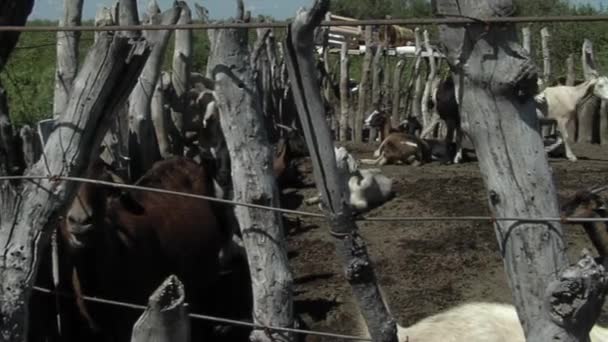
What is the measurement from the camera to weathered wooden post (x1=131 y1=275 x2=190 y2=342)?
3756mm

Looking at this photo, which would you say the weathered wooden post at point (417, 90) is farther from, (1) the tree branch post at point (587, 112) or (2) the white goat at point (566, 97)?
(1) the tree branch post at point (587, 112)

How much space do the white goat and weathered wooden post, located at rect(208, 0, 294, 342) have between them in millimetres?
14406

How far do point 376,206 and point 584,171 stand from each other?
3.32m

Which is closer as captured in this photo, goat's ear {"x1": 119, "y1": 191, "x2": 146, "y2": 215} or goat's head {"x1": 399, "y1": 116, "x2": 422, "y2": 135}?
goat's ear {"x1": 119, "y1": 191, "x2": 146, "y2": 215}

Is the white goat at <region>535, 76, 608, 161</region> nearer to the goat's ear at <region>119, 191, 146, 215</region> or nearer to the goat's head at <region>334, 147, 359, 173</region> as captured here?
the goat's head at <region>334, 147, 359, 173</region>

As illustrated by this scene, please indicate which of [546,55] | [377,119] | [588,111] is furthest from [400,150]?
[546,55]

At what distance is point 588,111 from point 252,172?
16.5m

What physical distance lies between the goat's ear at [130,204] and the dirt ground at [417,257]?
61.5 inches

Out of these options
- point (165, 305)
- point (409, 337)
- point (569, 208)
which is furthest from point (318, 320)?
point (165, 305)

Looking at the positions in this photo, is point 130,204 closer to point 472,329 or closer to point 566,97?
point 472,329

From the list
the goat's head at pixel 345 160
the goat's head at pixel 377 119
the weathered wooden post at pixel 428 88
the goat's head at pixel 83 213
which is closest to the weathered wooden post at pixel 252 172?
the goat's head at pixel 83 213

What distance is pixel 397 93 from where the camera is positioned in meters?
21.1

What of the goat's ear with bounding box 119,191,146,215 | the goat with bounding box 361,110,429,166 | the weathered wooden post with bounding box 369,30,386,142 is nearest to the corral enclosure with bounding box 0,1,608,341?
the goat with bounding box 361,110,429,166

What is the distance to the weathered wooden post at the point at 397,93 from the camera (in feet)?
68.3
